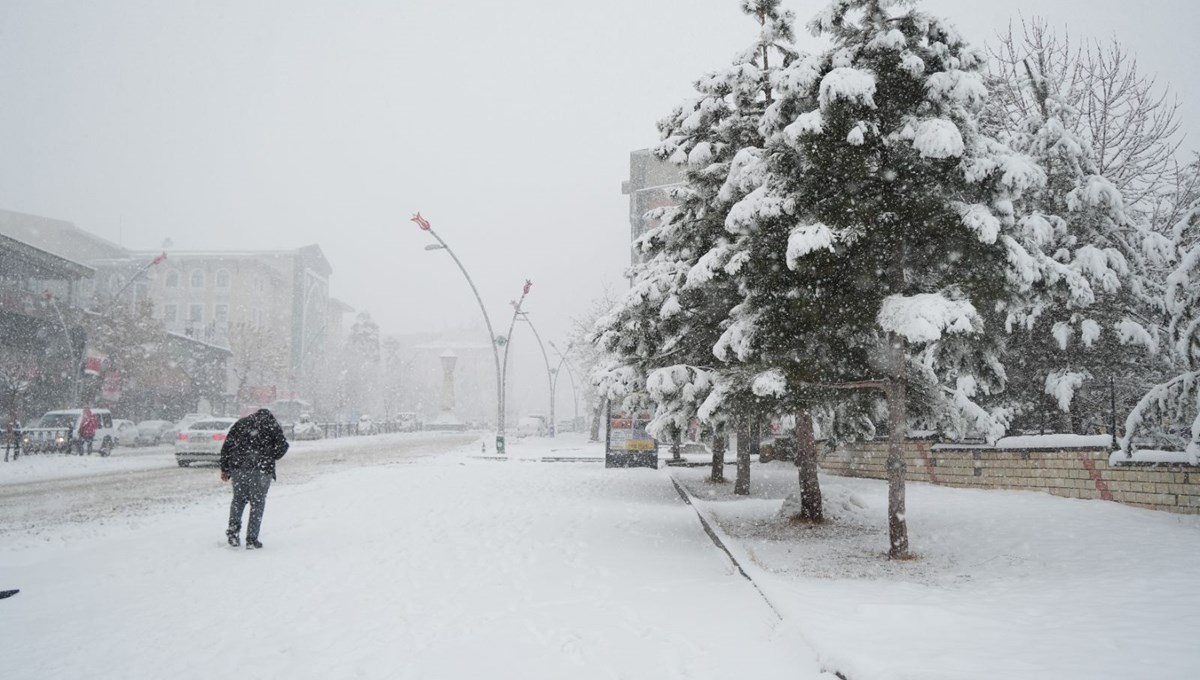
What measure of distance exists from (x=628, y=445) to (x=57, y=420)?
25045 mm

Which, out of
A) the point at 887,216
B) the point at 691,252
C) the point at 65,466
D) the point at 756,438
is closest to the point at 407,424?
the point at 756,438

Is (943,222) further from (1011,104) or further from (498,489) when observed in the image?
(1011,104)

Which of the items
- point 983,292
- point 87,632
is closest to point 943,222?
point 983,292

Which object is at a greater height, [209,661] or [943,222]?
[943,222]

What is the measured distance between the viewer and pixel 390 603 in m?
7.01

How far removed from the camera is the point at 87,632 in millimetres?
6012

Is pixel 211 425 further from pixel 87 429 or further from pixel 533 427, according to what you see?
pixel 533 427

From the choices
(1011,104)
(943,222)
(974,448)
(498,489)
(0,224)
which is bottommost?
(498,489)

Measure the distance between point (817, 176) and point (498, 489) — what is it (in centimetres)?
1190

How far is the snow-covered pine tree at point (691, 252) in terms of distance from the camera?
41.7ft

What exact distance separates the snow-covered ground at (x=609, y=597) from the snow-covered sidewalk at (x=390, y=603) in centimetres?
3

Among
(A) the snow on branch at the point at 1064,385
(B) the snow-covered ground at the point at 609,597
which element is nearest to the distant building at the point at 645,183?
(A) the snow on branch at the point at 1064,385

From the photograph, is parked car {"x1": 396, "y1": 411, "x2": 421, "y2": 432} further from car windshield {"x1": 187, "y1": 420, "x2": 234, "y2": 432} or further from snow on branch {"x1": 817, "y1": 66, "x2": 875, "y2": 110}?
snow on branch {"x1": 817, "y1": 66, "x2": 875, "y2": 110}

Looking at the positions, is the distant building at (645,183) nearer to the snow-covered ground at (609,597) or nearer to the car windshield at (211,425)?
the car windshield at (211,425)
